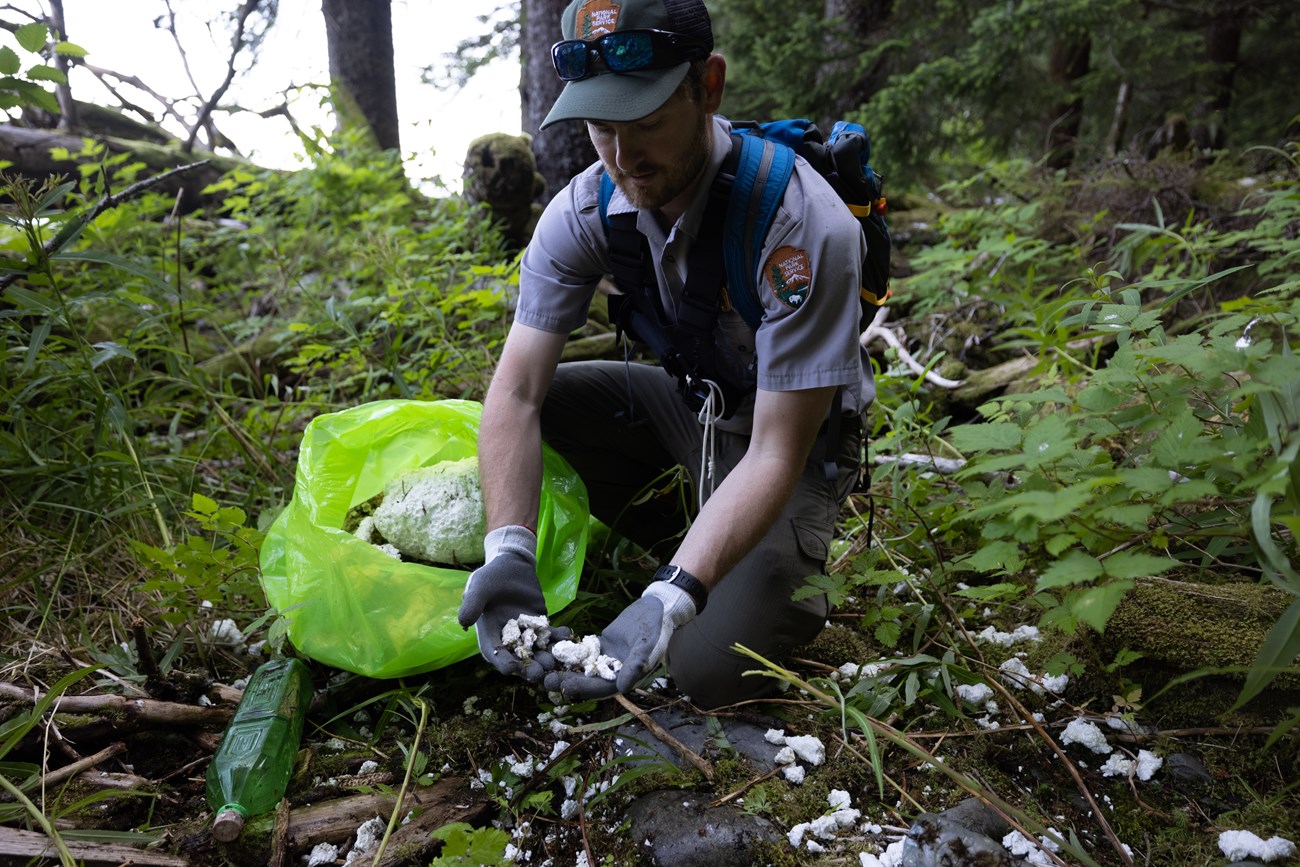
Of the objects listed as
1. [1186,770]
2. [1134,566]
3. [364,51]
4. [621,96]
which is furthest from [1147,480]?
[364,51]

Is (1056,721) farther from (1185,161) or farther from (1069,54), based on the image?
(1069,54)

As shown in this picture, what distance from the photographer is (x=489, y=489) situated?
212 centimetres

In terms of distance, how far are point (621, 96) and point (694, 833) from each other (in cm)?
160

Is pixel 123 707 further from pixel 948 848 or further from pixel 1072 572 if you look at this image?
pixel 1072 572

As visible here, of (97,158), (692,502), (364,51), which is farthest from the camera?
(364,51)

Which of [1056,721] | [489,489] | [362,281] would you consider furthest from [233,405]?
[1056,721]

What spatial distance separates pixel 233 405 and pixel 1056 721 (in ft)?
11.5

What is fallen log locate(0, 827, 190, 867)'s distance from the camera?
1504 millimetres

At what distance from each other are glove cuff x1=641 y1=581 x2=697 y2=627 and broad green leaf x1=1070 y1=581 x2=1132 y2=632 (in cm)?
79

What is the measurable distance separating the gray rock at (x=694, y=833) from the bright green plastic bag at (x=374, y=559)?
0.60 m

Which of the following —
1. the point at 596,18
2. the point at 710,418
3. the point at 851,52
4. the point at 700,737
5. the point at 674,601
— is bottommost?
the point at 700,737

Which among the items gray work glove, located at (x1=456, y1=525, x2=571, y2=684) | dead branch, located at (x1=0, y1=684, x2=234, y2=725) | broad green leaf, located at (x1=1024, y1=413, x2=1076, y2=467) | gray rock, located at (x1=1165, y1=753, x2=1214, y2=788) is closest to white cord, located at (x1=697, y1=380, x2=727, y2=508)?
gray work glove, located at (x1=456, y1=525, x2=571, y2=684)

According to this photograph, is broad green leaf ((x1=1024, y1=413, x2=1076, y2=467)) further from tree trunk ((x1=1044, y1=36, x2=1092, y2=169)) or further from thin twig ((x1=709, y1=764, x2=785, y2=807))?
tree trunk ((x1=1044, y1=36, x2=1092, y2=169))

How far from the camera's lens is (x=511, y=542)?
200 cm
